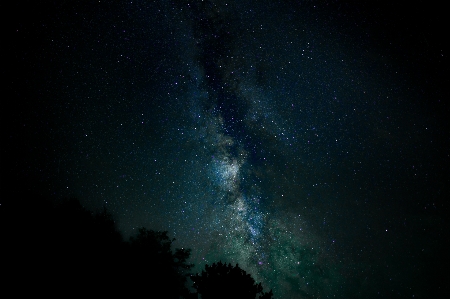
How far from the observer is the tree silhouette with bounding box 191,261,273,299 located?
986 cm

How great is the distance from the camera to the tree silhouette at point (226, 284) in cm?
986

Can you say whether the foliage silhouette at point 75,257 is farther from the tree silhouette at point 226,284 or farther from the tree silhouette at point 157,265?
the tree silhouette at point 226,284

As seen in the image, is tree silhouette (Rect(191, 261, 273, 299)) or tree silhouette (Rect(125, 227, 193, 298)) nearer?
tree silhouette (Rect(191, 261, 273, 299))

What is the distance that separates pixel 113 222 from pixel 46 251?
5007 millimetres

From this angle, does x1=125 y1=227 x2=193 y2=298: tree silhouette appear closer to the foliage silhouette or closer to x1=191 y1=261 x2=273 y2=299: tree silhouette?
the foliage silhouette

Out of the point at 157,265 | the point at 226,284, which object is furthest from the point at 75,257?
the point at 226,284

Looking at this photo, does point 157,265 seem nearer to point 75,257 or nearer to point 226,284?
point 75,257

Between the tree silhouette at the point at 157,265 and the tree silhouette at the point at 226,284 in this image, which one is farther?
the tree silhouette at the point at 157,265

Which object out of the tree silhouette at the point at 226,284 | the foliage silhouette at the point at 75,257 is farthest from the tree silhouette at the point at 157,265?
the tree silhouette at the point at 226,284

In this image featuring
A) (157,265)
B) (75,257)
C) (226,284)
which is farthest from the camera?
(157,265)

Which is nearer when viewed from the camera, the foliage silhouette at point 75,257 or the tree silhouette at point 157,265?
the foliage silhouette at point 75,257

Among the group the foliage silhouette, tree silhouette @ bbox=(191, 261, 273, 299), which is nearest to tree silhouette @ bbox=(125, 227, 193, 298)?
the foliage silhouette

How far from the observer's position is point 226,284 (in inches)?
395

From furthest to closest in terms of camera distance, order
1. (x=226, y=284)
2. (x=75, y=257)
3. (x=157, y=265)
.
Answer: (x=157, y=265)
(x=75, y=257)
(x=226, y=284)
